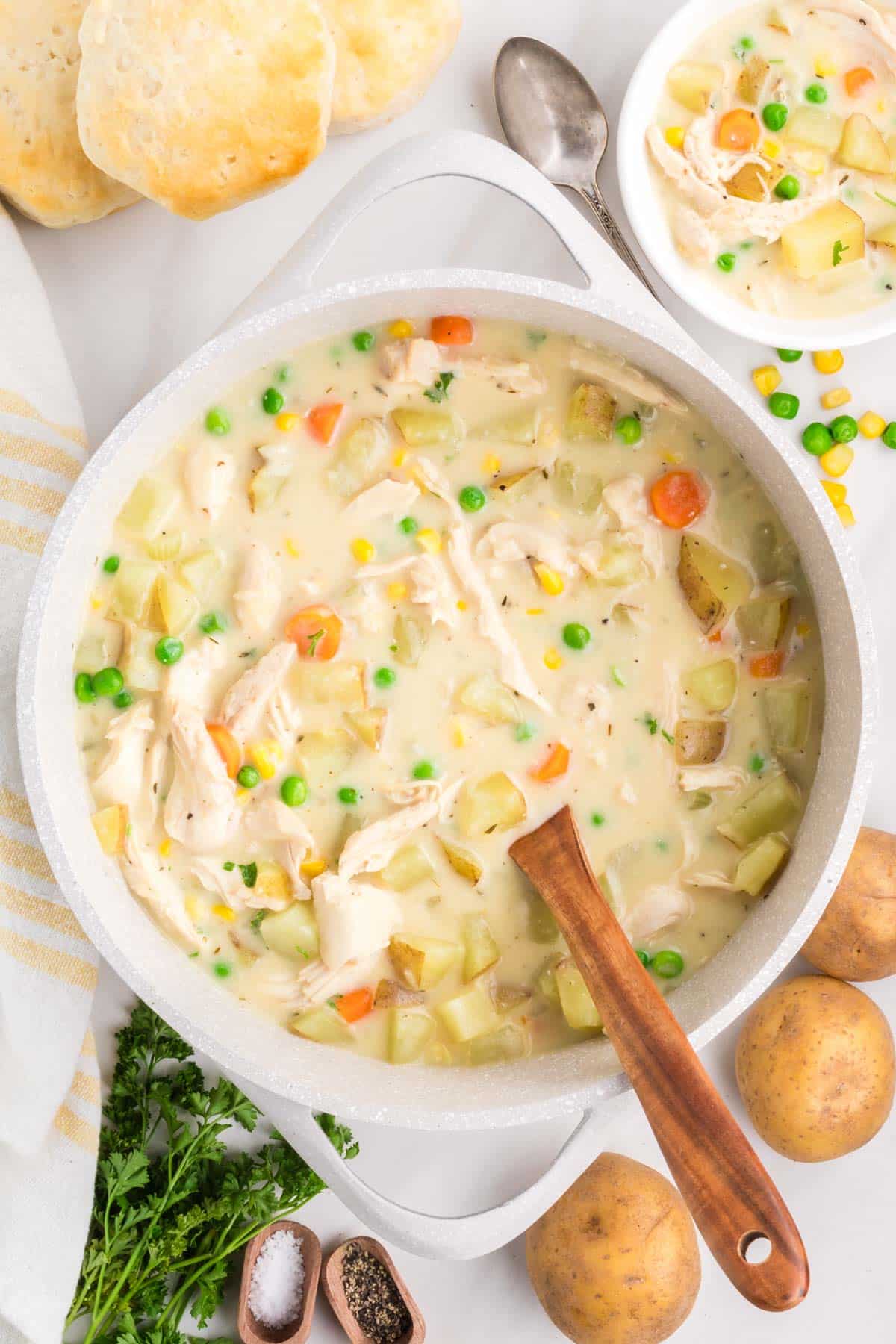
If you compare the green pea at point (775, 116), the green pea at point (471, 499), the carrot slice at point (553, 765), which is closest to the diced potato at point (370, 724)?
the carrot slice at point (553, 765)

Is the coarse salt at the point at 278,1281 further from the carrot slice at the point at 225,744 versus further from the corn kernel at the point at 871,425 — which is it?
the corn kernel at the point at 871,425

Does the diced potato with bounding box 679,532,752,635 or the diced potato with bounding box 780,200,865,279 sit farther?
the diced potato with bounding box 780,200,865,279

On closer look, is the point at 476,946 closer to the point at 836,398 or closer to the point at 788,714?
the point at 788,714

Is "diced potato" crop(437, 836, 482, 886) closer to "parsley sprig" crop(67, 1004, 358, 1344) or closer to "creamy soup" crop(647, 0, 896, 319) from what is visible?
"parsley sprig" crop(67, 1004, 358, 1344)

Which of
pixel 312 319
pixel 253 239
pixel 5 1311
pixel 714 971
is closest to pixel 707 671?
pixel 714 971

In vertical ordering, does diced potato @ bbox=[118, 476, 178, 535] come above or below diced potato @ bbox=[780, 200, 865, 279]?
below

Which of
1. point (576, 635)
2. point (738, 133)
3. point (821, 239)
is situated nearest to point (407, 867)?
point (576, 635)

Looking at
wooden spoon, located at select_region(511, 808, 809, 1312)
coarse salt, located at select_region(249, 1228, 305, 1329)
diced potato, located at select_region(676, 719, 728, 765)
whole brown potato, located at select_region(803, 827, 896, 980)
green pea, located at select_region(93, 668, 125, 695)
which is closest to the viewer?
wooden spoon, located at select_region(511, 808, 809, 1312)

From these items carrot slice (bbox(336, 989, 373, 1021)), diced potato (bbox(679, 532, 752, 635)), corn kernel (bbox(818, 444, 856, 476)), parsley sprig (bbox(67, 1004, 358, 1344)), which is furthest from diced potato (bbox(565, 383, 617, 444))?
parsley sprig (bbox(67, 1004, 358, 1344))
